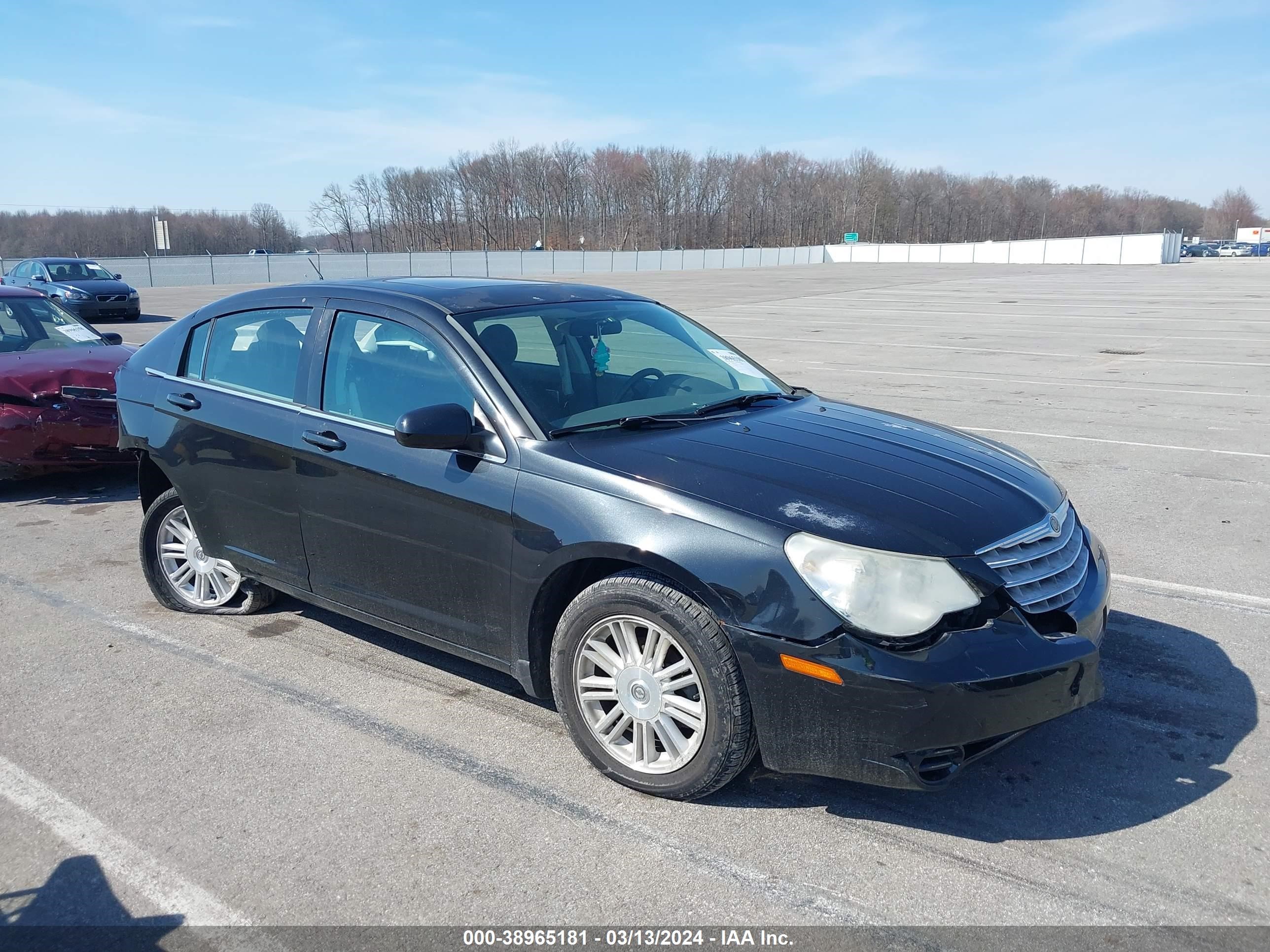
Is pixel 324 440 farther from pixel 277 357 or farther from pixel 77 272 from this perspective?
pixel 77 272

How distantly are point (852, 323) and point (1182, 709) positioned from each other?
19.6m

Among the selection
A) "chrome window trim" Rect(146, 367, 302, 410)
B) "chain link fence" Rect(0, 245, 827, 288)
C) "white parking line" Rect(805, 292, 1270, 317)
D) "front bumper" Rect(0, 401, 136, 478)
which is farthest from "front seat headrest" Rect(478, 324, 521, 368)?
"chain link fence" Rect(0, 245, 827, 288)

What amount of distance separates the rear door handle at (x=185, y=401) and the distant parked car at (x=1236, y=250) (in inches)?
4034

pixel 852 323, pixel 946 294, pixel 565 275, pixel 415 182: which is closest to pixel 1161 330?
pixel 852 323

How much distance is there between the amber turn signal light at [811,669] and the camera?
2982mm

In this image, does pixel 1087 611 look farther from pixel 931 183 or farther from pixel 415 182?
pixel 931 183

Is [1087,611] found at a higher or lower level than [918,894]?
higher

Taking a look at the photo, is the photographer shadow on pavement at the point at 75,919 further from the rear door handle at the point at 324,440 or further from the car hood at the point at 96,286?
the car hood at the point at 96,286

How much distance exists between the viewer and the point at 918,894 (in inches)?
114

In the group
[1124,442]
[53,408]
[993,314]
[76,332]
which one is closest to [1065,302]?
[993,314]

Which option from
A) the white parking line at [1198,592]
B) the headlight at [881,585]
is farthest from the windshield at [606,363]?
the white parking line at [1198,592]

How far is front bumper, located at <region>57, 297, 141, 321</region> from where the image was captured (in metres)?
24.1

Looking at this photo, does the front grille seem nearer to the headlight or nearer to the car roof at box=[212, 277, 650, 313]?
the headlight

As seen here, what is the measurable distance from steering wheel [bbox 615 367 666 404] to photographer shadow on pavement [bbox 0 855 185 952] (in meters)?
2.36
